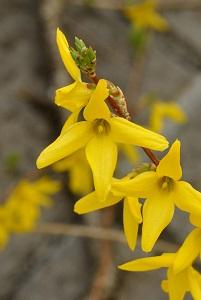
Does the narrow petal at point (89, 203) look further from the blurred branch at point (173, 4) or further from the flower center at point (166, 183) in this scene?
the blurred branch at point (173, 4)

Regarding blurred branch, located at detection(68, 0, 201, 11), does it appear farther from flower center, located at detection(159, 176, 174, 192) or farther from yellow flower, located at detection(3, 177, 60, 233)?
flower center, located at detection(159, 176, 174, 192)

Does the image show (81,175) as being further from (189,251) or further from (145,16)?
(189,251)

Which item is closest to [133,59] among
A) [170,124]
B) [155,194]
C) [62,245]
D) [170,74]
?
[170,74]

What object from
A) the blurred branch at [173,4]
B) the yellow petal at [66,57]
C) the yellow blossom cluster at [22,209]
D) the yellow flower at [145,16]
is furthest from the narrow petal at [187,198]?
the blurred branch at [173,4]

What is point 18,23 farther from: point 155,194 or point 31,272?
point 155,194

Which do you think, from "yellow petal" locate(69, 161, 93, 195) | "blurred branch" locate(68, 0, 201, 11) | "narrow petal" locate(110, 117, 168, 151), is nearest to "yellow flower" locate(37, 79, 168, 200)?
"narrow petal" locate(110, 117, 168, 151)

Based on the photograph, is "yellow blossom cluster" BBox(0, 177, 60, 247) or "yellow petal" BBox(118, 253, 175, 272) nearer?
"yellow petal" BBox(118, 253, 175, 272)

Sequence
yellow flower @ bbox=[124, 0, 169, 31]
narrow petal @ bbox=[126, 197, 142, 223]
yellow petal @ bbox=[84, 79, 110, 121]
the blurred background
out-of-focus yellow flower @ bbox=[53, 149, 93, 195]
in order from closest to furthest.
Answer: yellow petal @ bbox=[84, 79, 110, 121] < narrow petal @ bbox=[126, 197, 142, 223] < out-of-focus yellow flower @ bbox=[53, 149, 93, 195] < the blurred background < yellow flower @ bbox=[124, 0, 169, 31]
